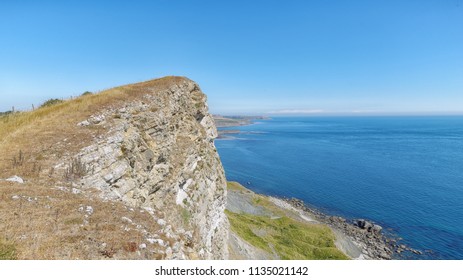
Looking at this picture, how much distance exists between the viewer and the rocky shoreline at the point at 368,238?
56.9 meters

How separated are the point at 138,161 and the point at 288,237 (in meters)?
45.1

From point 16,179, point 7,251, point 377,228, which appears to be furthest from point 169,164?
point 377,228

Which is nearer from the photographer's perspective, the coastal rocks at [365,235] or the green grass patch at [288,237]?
the green grass patch at [288,237]

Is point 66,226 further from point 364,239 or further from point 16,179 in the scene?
point 364,239

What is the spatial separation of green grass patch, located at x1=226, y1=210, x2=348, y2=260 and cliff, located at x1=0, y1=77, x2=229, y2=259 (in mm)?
15226

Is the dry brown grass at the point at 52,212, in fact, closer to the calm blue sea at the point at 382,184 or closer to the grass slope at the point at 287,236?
the grass slope at the point at 287,236

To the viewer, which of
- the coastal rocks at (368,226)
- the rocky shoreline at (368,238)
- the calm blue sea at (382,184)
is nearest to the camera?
the rocky shoreline at (368,238)

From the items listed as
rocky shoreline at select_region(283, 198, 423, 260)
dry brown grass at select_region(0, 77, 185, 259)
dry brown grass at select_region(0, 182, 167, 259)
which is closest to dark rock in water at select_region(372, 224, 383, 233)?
rocky shoreline at select_region(283, 198, 423, 260)

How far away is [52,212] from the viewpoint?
11.3 m

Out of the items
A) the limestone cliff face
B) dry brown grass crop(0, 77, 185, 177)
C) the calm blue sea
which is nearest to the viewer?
dry brown grass crop(0, 77, 185, 177)

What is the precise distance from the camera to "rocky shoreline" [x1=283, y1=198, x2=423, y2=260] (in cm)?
5688

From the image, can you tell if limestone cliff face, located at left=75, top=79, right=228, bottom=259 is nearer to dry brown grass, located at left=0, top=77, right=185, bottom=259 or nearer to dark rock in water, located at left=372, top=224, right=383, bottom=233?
dry brown grass, located at left=0, top=77, right=185, bottom=259

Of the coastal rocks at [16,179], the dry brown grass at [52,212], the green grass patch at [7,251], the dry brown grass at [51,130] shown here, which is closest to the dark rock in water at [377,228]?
the dry brown grass at [51,130]

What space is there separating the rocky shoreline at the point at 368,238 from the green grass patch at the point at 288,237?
6.54 meters
